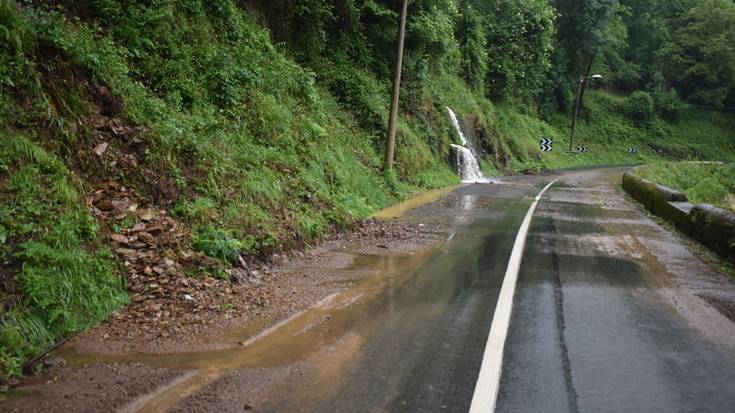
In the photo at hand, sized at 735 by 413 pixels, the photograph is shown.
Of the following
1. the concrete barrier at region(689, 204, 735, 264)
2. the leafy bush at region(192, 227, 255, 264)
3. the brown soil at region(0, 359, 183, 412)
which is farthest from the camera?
the concrete barrier at region(689, 204, 735, 264)

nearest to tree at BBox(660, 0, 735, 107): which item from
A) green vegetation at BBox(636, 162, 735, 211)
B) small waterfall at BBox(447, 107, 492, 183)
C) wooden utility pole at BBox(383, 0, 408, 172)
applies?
green vegetation at BBox(636, 162, 735, 211)

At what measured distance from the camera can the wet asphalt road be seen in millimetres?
4348

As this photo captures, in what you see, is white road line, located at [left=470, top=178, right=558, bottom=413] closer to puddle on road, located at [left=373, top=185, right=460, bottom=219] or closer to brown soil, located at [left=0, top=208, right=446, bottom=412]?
brown soil, located at [left=0, top=208, right=446, bottom=412]

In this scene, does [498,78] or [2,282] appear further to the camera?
[498,78]

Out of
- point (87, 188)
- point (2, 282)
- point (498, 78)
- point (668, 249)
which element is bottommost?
point (668, 249)

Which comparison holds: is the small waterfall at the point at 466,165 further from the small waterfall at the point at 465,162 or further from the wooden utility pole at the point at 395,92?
the wooden utility pole at the point at 395,92

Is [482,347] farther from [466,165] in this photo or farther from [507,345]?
[466,165]

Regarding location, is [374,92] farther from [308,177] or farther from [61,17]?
[61,17]

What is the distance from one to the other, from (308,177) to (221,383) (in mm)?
8439

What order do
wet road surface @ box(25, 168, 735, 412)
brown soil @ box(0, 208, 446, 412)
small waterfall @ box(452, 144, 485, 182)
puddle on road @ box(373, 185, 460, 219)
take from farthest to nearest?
small waterfall @ box(452, 144, 485, 182) → puddle on road @ box(373, 185, 460, 219) → wet road surface @ box(25, 168, 735, 412) → brown soil @ box(0, 208, 446, 412)

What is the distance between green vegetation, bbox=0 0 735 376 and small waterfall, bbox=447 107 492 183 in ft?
2.76

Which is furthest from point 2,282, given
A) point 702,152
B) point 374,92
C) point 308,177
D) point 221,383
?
point 702,152

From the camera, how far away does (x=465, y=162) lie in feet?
99.7

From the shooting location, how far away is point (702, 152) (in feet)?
225
